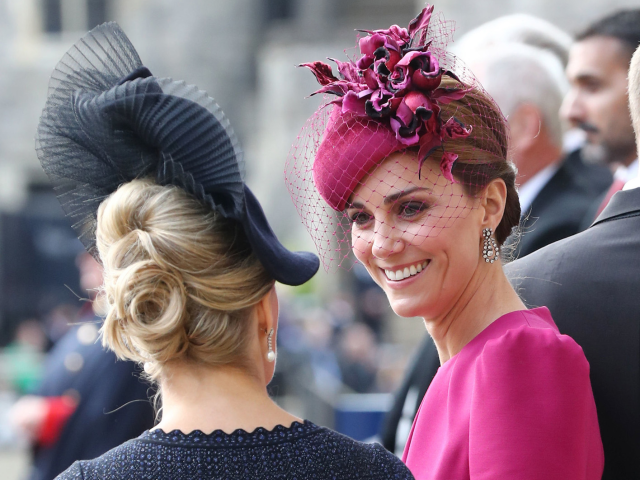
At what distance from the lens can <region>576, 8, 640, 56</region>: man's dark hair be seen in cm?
346

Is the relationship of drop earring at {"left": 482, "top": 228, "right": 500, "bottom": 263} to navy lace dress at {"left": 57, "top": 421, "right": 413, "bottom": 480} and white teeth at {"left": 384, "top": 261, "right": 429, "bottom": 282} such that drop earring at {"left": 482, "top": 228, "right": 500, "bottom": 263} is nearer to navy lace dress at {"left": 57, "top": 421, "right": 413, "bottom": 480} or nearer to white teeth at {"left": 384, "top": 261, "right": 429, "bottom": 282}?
white teeth at {"left": 384, "top": 261, "right": 429, "bottom": 282}

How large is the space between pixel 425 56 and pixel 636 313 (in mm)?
747

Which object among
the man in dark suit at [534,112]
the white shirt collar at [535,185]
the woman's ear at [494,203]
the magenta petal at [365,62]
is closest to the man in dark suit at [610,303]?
the woman's ear at [494,203]

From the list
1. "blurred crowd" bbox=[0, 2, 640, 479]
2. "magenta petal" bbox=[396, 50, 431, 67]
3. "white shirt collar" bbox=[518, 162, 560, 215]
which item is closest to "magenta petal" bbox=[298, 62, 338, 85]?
"magenta petal" bbox=[396, 50, 431, 67]

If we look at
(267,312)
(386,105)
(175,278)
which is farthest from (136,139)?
(386,105)

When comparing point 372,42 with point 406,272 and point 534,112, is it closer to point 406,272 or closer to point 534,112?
point 406,272

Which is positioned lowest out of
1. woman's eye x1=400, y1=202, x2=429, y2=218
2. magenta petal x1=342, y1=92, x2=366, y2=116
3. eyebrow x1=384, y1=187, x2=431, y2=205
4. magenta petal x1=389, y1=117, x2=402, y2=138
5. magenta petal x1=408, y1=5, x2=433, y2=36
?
woman's eye x1=400, y1=202, x2=429, y2=218

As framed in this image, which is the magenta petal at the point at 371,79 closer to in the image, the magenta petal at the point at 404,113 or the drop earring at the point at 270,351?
the magenta petal at the point at 404,113

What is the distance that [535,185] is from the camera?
3.54 m

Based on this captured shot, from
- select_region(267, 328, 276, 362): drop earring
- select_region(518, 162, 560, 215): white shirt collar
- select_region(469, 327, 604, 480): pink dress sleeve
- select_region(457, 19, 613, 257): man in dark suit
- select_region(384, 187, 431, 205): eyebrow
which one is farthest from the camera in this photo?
select_region(518, 162, 560, 215): white shirt collar

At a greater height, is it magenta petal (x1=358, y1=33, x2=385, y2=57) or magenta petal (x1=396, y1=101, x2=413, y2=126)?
magenta petal (x1=358, y1=33, x2=385, y2=57)

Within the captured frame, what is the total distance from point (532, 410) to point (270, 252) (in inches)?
24.8

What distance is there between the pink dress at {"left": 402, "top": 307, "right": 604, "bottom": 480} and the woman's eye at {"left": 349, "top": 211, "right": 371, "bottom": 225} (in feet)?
1.41

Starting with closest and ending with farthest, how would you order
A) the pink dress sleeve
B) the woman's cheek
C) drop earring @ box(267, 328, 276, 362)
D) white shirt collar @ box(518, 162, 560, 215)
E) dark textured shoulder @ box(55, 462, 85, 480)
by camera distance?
dark textured shoulder @ box(55, 462, 85, 480) < the pink dress sleeve < drop earring @ box(267, 328, 276, 362) < the woman's cheek < white shirt collar @ box(518, 162, 560, 215)
